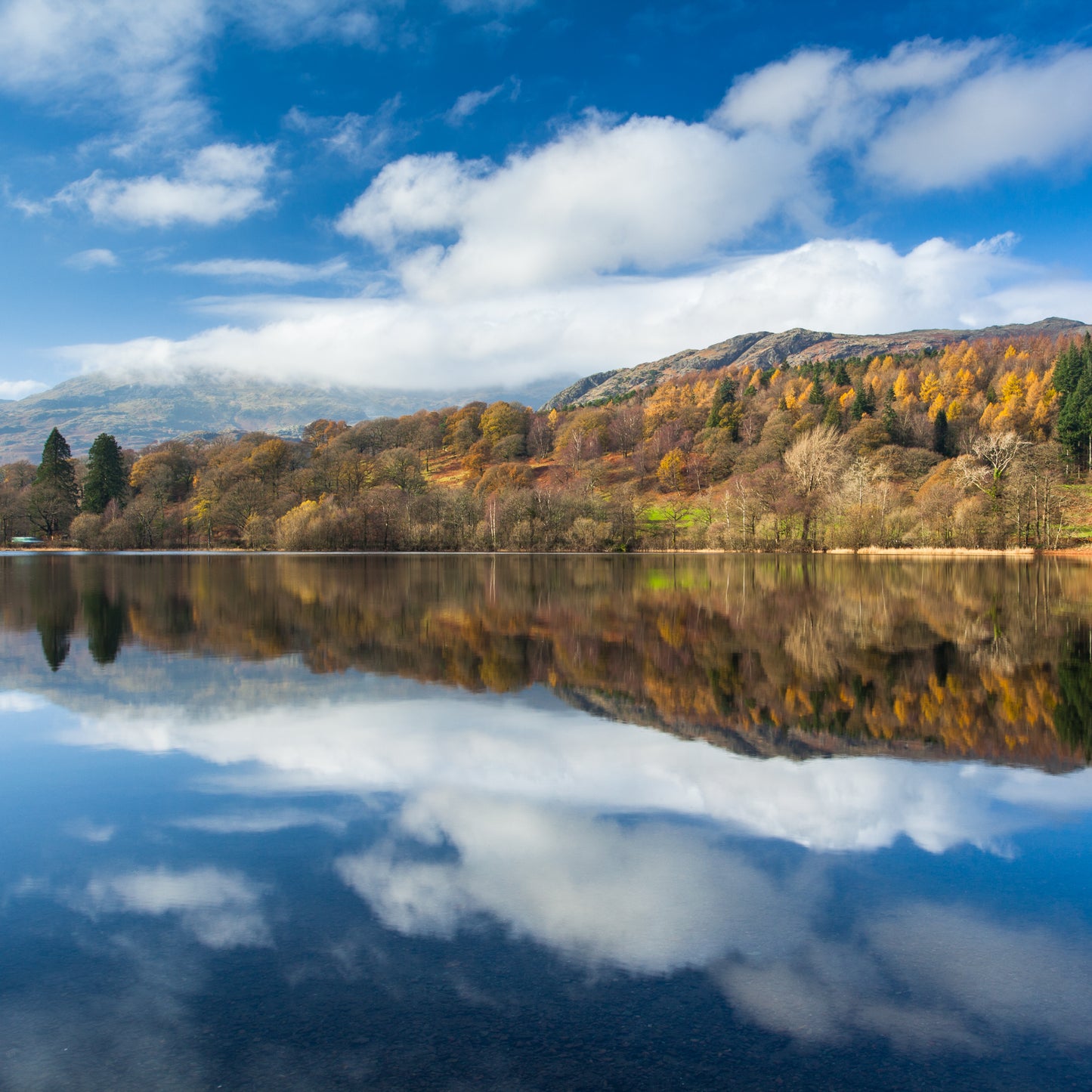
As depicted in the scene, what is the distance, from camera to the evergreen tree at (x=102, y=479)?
11419 centimetres

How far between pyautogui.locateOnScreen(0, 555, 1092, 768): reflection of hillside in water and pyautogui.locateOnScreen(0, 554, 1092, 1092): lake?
0.16 m

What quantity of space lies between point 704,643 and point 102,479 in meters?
121

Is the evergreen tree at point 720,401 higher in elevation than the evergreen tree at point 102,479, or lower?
higher

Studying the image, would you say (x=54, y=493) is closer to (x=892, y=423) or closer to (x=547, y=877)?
(x=547, y=877)

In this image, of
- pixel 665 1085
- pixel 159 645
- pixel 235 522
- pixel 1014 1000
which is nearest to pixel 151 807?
pixel 665 1085

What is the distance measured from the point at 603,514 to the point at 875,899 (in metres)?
92.8

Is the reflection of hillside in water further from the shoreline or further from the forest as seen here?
the forest

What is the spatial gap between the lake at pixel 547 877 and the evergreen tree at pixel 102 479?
380 feet

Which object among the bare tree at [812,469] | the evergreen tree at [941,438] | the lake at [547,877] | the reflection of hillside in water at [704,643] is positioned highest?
the evergreen tree at [941,438]

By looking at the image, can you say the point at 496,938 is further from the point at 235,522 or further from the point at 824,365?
the point at 824,365

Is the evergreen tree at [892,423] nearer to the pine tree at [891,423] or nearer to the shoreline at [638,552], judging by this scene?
the pine tree at [891,423]

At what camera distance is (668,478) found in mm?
136625

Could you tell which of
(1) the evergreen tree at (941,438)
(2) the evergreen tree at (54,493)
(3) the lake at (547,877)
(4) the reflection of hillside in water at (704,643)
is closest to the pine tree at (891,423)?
(1) the evergreen tree at (941,438)

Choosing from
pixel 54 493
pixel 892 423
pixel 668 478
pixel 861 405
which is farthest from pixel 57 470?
pixel 861 405
